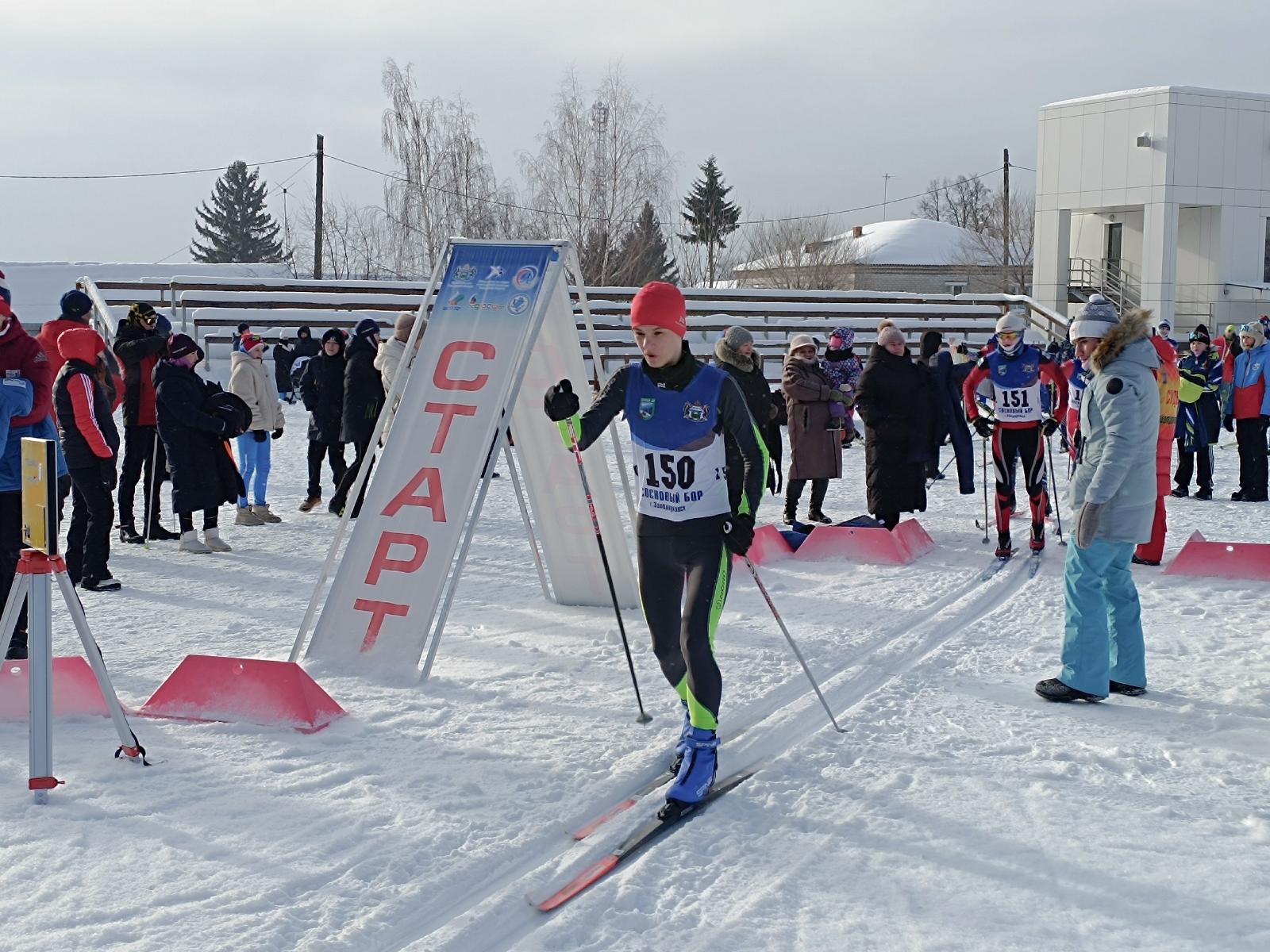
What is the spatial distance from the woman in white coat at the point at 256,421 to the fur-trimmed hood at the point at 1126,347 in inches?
295

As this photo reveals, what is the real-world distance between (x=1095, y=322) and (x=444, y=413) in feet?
10.6

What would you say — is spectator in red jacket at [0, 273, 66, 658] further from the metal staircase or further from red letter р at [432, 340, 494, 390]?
the metal staircase

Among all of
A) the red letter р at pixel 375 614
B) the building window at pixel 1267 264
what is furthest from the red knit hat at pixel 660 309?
the building window at pixel 1267 264

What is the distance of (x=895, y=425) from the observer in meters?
10.3

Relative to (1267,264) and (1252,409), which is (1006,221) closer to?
→ (1267,264)

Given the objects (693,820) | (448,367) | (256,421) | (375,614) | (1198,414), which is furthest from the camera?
(1198,414)

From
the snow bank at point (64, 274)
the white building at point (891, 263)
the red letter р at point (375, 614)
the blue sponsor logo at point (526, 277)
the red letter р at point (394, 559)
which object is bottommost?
the red letter р at point (375, 614)

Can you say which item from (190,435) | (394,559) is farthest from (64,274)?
(394,559)

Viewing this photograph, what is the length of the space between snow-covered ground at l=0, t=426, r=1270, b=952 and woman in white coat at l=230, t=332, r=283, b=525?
3.78 m

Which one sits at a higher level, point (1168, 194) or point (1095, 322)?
point (1168, 194)

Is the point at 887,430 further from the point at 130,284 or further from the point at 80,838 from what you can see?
the point at 130,284

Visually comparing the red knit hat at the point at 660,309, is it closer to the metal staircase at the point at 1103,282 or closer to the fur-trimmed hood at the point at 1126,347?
the fur-trimmed hood at the point at 1126,347

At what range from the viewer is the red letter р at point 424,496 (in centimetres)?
626

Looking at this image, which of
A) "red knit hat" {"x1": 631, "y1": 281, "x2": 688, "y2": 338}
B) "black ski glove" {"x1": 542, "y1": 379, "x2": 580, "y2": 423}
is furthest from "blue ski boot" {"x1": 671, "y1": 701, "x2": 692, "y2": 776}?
"red knit hat" {"x1": 631, "y1": 281, "x2": 688, "y2": 338}
